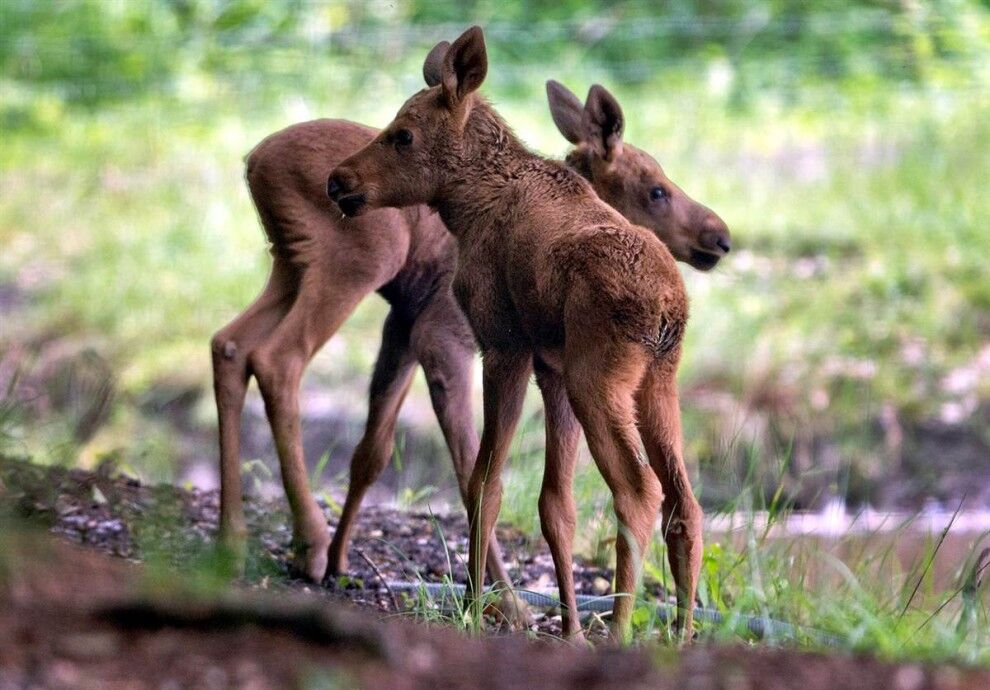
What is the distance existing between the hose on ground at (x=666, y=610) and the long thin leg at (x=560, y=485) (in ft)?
0.33

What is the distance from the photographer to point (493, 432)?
4707 mm

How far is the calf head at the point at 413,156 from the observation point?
4980mm

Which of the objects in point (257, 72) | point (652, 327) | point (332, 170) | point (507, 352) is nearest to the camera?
point (652, 327)

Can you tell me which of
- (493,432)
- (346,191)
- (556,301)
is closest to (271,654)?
(556,301)

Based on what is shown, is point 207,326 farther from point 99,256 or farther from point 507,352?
point 507,352

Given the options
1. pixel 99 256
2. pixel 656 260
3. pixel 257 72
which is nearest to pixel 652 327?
pixel 656 260

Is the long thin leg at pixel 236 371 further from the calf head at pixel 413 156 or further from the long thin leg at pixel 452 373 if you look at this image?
the calf head at pixel 413 156

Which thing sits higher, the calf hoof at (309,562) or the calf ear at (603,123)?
the calf ear at (603,123)

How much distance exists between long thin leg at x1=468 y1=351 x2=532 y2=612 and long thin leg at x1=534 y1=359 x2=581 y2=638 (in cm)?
10

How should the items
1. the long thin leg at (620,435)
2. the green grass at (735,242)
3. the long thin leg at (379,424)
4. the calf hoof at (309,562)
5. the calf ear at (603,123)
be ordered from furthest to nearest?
the green grass at (735,242) → the long thin leg at (379,424) → the calf hoof at (309,562) → the calf ear at (603,123) → the long thin leg at (620,435)

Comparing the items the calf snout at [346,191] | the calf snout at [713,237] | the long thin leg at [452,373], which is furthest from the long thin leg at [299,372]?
the calf snout at [713,237]

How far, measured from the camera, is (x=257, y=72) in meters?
12.4

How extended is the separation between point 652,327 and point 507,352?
0.63m

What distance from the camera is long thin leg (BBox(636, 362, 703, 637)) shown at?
4.49m
